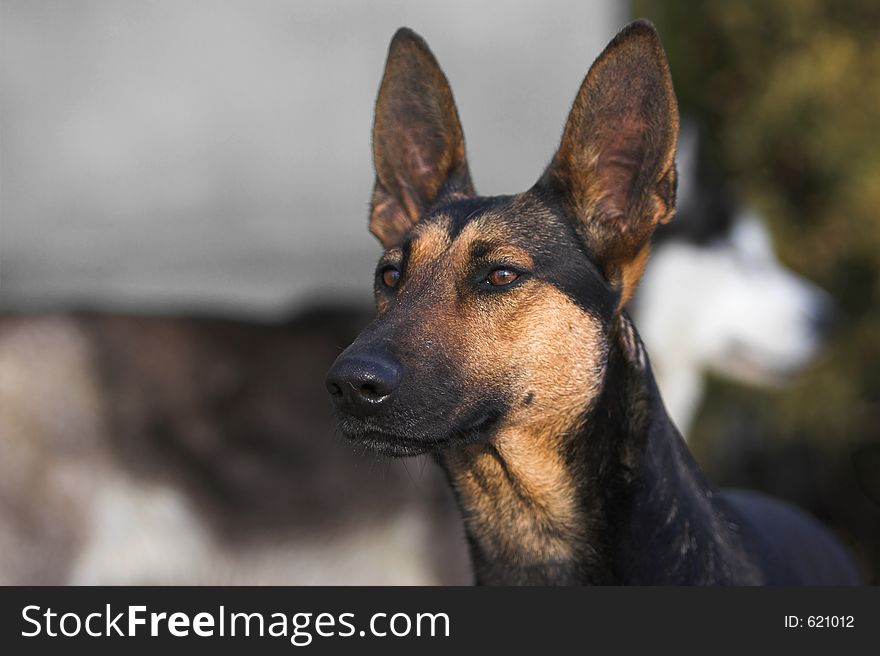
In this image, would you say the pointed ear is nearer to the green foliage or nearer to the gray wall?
the gray wall

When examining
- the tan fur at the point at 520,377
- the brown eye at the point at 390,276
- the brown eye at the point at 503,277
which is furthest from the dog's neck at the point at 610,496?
the brown eye at the point at 390,276

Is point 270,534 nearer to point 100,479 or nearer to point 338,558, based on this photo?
point 338,558

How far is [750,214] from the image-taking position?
5195 mm

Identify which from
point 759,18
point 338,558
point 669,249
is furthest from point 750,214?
point 338,558

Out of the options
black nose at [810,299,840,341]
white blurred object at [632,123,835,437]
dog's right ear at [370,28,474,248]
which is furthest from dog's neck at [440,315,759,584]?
black nose at [810,299,840,341]

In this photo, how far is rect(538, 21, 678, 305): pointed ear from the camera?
2312 millimetres

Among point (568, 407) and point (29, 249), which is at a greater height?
point (29, 249)

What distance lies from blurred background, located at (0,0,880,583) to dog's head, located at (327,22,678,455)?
1.90 meters

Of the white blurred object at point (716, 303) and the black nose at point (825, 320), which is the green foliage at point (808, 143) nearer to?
the black nose at point (825, 320)

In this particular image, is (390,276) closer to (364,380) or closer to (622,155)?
(364,380)

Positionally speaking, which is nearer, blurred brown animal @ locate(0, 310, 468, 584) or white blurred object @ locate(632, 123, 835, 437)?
blurred brown animal @ locate(0, 310, 468, 584)

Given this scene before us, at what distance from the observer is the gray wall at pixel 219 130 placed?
14.0 feet

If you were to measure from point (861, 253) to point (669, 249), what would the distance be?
3.86 feet

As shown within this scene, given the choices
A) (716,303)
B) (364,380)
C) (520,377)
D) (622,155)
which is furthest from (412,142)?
(716,303)
